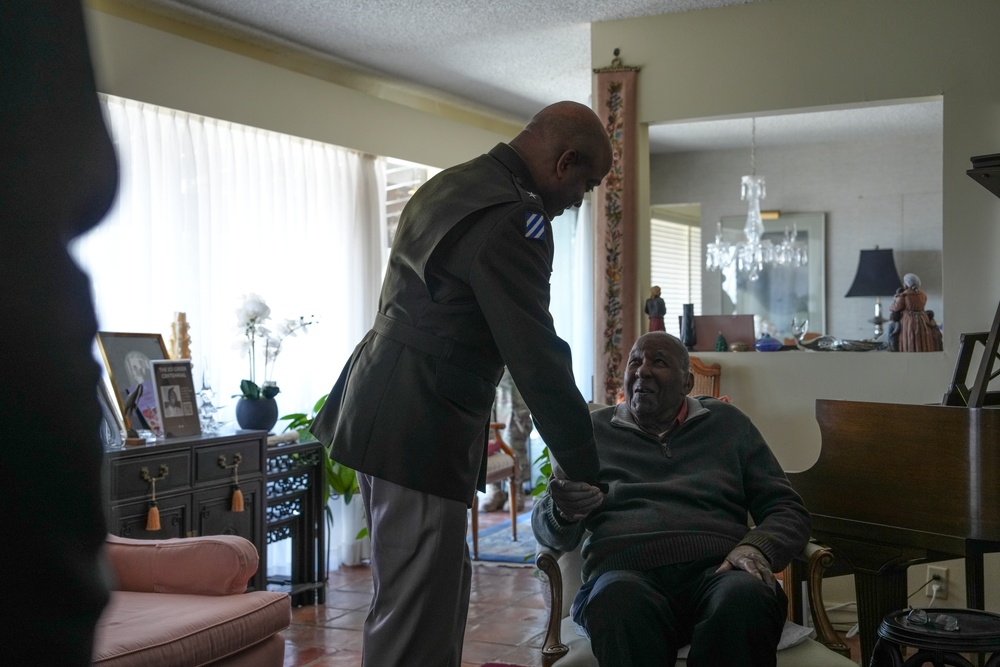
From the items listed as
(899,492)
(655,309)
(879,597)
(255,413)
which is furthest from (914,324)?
(255,413)

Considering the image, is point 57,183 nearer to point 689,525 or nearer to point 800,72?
point 689,525

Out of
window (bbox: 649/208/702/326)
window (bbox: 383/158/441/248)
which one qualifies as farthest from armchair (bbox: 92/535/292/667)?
window (bbox: 649/208/702/326)

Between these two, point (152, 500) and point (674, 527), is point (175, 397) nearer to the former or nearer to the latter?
point (152, 500)

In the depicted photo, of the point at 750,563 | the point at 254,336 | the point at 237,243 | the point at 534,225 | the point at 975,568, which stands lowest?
the point at 975,568

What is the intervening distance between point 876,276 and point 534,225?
715 cm

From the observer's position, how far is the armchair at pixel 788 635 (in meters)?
2.31

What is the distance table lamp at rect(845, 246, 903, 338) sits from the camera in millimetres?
8219

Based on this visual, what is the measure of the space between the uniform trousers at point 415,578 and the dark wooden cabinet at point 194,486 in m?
1.87

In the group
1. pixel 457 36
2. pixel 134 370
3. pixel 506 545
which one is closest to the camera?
pixel 134 370

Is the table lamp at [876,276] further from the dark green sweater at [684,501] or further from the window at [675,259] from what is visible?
the dark green sweater at [684,501]

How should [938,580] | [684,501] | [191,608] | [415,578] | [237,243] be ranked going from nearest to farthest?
[415,578] → [684,501] → [191,608] → [938,580] → [237,243]

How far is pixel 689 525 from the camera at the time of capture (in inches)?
98.0

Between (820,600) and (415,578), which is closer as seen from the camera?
(415,578)

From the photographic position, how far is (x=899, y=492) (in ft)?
9.19
